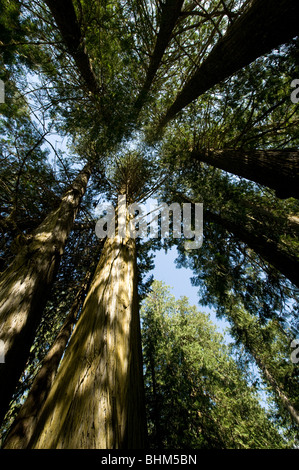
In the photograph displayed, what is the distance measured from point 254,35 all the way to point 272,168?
1.61 metres

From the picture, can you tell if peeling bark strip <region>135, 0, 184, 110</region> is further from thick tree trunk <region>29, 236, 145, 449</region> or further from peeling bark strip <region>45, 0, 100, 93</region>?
thick tree trunk <region>29, 236, 145, 449</region>

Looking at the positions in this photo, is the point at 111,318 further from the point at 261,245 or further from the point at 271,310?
the point at 271,310

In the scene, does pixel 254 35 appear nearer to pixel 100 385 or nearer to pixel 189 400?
pixel 100 385

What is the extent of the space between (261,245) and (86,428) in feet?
13.1

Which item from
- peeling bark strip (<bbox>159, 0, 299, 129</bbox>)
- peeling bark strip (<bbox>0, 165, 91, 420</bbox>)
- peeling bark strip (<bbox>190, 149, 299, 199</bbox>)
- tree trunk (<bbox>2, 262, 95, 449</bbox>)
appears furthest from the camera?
peeling bark strip (<bbox>190, 149, 299, 199</bbox>)

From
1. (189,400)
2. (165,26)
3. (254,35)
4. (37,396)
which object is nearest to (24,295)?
(37,396)

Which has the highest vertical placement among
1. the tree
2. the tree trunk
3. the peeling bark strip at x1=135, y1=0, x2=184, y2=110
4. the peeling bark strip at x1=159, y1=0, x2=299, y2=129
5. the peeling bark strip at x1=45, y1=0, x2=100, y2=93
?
the peeling bark strip at x1=135, y1=0, x2=184, y2=110

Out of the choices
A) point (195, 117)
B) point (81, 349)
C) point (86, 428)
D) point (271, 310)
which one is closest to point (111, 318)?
point (81, 349)

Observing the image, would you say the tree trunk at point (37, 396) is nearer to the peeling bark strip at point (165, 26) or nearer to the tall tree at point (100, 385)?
the tall tree at point (100, 385)

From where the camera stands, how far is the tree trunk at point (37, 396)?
220 centimetres

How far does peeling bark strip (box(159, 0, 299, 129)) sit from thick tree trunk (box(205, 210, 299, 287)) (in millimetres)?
2786

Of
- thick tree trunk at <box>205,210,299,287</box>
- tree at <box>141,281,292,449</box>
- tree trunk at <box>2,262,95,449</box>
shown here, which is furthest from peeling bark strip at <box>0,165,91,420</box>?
thick tree trunk at <box>205,210,299,287</box>

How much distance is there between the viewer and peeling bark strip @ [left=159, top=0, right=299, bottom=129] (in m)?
1.89
